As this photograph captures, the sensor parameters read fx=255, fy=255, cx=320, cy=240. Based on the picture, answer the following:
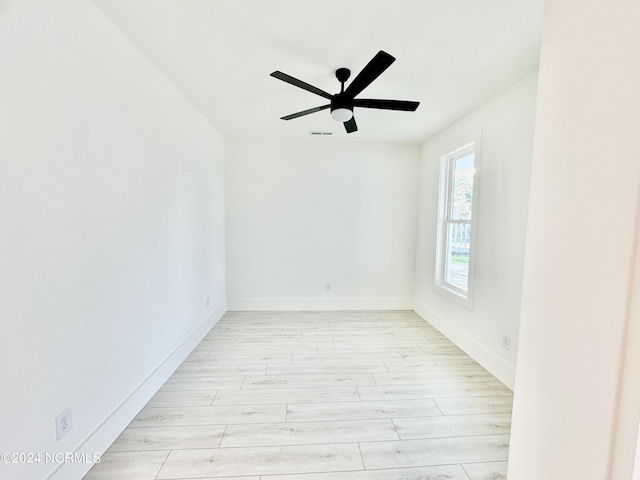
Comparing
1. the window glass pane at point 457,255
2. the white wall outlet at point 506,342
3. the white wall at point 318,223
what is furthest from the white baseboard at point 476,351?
the white wall at point 318,223

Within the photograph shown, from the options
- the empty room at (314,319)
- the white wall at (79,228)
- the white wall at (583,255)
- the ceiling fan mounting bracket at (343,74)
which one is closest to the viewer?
the white wall at (583,255)

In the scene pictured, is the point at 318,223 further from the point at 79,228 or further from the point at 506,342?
the point at 79,228

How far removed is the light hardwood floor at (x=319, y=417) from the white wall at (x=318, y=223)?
113 cm

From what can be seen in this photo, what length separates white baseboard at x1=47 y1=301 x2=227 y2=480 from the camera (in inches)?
50.7

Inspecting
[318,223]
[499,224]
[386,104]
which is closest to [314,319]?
[318,223]

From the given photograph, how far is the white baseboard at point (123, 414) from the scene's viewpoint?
4.22 ft

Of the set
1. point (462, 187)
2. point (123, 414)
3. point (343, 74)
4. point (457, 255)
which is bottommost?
point (123, 414)

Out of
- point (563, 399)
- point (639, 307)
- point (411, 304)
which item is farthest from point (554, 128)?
point (411, 304)

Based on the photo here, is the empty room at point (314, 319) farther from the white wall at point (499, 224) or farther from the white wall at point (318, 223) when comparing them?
the white wall at point (318, 223)

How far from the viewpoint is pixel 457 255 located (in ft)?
10.4

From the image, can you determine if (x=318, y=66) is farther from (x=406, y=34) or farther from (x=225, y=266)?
(x=225, y=266)

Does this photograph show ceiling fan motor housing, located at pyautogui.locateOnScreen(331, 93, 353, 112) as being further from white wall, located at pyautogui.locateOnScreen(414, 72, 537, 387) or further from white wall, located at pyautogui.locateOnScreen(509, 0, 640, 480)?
white wall, located at pyautogui.locateOnScreen(414, 72, 537, 387)

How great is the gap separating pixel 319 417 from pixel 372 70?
2.32 metres

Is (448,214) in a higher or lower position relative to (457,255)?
higher
